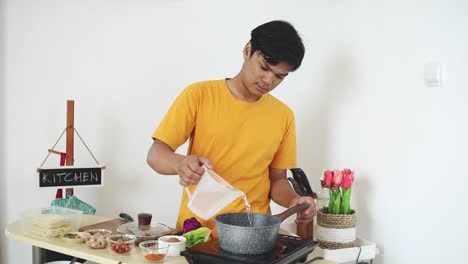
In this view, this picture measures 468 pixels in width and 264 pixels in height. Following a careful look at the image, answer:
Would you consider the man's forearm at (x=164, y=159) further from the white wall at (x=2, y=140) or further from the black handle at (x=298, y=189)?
the white wall at (x=2, y=140)

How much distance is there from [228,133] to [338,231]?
1.93ft

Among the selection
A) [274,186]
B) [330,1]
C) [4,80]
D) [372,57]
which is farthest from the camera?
[4,80]

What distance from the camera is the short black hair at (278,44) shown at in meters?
1.57

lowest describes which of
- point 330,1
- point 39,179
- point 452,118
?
point 39,179

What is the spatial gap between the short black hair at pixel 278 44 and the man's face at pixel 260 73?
0.02 meters

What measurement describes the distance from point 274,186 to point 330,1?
922 millimetres

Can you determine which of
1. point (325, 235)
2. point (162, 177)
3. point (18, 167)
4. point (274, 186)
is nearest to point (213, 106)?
point (274, 186)

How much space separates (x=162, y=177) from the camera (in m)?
2.79

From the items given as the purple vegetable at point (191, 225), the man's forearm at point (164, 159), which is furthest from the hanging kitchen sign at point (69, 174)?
the purple vegetable at point (191, 225)

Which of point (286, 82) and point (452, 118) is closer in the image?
point (452, 118)

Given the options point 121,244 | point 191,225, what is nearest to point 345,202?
point 191,225

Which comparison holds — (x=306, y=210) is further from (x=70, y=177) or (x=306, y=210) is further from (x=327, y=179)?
(x=70, y=177)

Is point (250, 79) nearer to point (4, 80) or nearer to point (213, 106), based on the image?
point (213, 106)

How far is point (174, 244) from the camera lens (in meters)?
1.40
